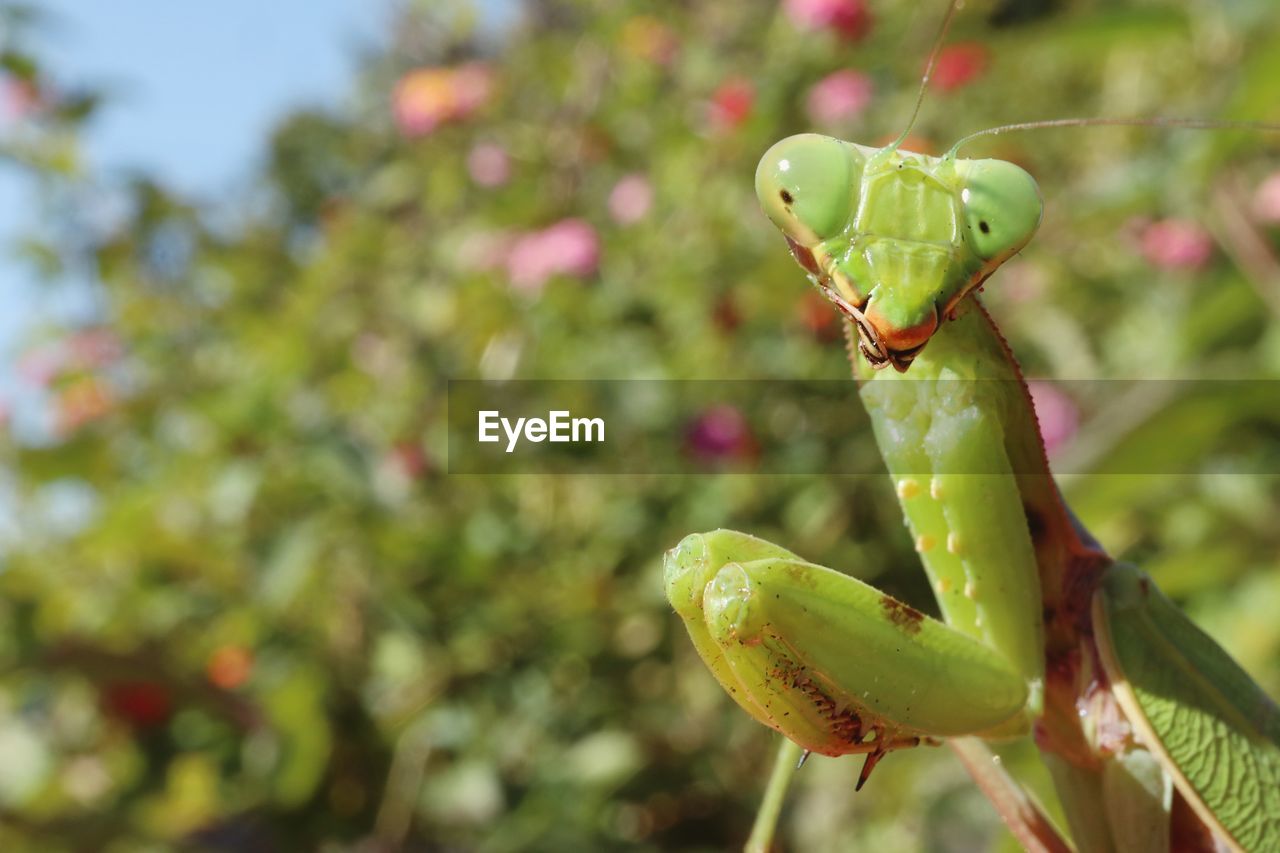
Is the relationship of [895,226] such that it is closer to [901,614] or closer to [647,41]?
[901,614]

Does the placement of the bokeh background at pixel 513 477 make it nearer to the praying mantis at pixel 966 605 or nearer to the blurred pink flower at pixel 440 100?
the blurred pink flower at pixel 440 100

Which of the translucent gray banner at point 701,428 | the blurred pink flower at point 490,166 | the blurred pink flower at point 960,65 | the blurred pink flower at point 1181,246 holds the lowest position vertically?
the translucent gray banner at point 701,428

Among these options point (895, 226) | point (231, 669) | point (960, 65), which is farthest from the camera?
point (960, 65)

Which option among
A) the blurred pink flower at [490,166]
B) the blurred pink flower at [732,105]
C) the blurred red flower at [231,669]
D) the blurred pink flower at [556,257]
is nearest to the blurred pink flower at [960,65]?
the blurred pink flower at [732,105]

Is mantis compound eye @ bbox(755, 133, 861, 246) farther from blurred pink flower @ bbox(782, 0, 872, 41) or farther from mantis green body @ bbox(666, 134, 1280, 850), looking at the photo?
blurred pink flower @ bbox(782, 0, 872, 41)

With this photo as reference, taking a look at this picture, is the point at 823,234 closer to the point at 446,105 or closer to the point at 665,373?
the point at 665,373

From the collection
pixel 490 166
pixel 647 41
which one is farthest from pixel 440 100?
pixel 647 41
